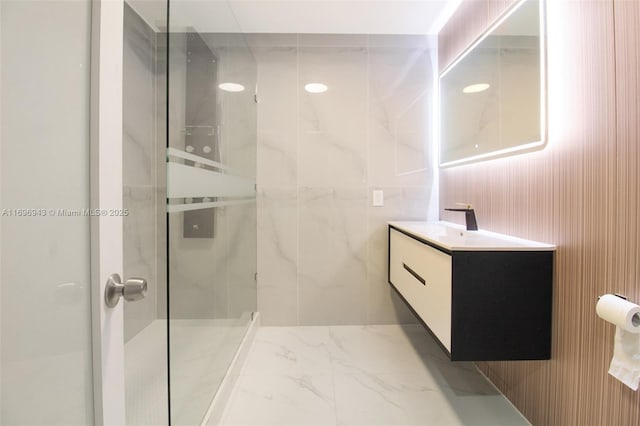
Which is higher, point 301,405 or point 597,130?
point 597,130

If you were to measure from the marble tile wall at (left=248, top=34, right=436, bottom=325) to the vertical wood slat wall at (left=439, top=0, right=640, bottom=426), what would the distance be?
1091 mm

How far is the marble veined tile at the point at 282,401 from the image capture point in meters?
1.52

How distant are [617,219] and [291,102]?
210cm

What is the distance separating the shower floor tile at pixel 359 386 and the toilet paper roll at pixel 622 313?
845mm

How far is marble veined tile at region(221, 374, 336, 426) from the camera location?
4.97ft

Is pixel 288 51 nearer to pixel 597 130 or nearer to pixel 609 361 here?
pixel 597 130

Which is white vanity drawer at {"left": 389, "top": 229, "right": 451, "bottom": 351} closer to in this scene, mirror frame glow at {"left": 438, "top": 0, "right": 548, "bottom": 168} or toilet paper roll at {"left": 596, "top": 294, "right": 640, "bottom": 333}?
toilet paper roll at {"left": 596, "top": 294, "right": 640, "bottom": 333}

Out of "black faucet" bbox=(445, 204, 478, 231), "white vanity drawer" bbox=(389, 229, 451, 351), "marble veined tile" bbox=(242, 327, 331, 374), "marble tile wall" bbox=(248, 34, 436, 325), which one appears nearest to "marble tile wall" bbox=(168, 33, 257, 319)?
"marble tile wall" bbox=(248, 34, 436, 325)

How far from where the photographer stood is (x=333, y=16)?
2.22 m

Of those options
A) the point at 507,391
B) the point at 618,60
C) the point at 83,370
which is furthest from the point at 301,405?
the point at 618,60

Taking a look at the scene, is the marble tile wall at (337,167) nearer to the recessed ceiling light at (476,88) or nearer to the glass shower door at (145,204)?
the recessed ceiling light at (476,88)

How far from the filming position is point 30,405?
0.56 metres

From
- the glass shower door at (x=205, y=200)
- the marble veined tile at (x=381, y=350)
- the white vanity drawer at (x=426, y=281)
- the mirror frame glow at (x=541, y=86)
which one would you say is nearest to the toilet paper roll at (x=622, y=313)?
the white vanity drawer at (x=426, y=281)

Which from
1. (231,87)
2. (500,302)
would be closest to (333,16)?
(231,87)
